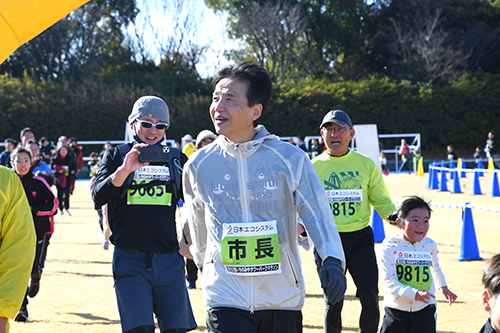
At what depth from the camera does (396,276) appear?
450 cm

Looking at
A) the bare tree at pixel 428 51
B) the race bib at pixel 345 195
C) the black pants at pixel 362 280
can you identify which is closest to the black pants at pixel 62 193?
the race bib at pixel 345 195

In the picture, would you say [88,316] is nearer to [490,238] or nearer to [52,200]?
[52,200]

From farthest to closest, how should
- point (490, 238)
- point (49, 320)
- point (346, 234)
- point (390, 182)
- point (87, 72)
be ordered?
point (87, 72), point (390, 182), point (490, 238), point (49, 320), point (346, 234)

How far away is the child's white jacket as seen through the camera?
14.1ft

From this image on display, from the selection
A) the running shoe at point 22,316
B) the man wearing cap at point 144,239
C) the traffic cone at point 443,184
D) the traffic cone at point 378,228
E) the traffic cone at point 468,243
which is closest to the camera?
the man wearing cap at point 144,239

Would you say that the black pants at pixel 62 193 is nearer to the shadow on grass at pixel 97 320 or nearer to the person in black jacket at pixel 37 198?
the person in black jacket at pixel 37 198

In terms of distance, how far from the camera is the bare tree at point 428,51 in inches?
1670

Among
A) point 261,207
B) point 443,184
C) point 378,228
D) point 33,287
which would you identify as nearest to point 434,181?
point 443,184

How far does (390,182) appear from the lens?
24.6 m

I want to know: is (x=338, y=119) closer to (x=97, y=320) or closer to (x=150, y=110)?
(x=150, y=110)

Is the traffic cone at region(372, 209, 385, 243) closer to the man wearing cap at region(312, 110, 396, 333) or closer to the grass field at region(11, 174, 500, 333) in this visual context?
the grass field at region(11, 174, 500, 333)

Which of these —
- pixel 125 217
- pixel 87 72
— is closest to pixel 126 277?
pixel 125 217

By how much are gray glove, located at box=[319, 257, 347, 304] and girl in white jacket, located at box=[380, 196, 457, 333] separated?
6.51ft

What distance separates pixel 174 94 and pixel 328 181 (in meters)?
35.3
